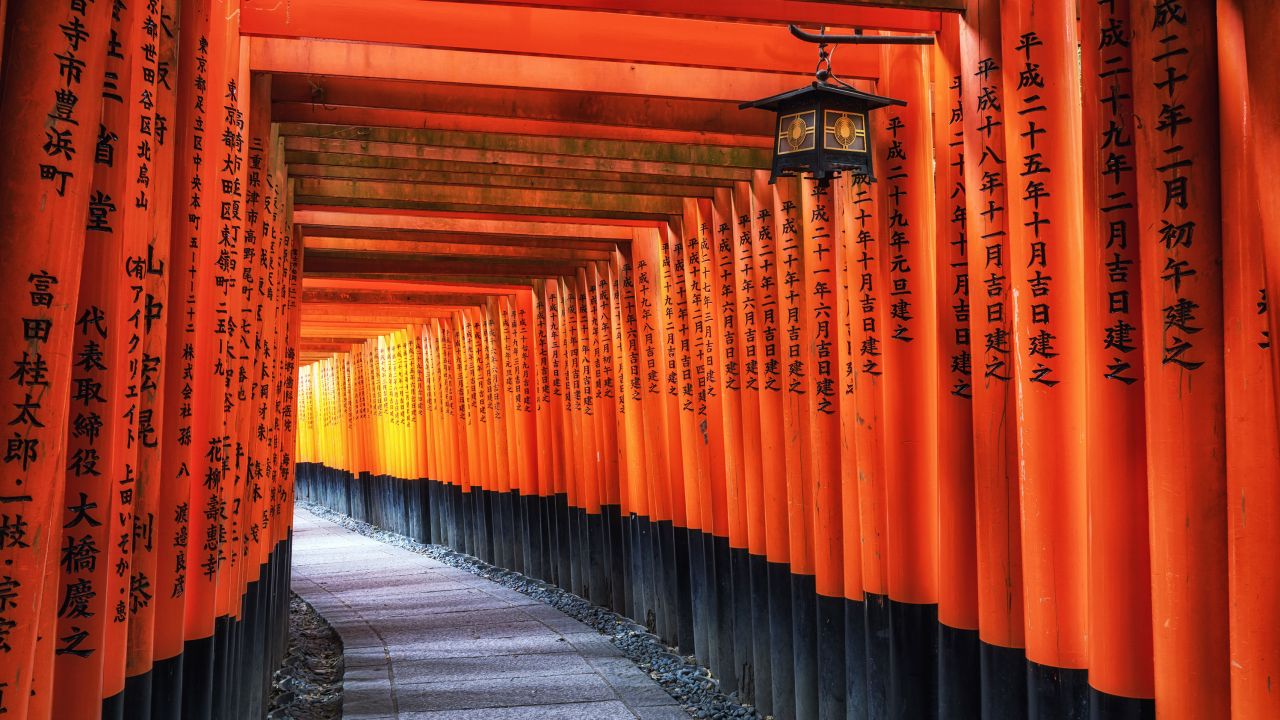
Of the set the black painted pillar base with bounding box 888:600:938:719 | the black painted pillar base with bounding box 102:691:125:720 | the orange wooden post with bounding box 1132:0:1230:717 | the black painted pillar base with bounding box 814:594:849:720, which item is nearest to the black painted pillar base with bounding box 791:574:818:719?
the black painted pillar base with bounding box 814:594:849:720

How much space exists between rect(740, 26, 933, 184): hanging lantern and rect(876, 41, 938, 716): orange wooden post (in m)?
0.45

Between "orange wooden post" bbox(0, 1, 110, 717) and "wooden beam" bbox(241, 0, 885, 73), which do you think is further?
"wooden beam" bbox(241, 0, 885, 73)

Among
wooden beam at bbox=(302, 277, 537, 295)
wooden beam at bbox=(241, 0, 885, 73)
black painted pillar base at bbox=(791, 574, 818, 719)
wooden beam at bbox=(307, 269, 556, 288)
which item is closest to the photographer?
wooden beam at bbox=(241, 0, 885, 73)

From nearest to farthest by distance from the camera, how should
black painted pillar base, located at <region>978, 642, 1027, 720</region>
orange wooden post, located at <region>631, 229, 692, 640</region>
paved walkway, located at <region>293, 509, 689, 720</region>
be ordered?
black painted pillar base, located at <region>978, 642, 1027, 720</region>
paved walkway, located at <region>293, 509, 689, 720</region>
orange wooden post, located at <region>631, 229, 692, 640</region>

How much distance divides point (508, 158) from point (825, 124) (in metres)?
4.18

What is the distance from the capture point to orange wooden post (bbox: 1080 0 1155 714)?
12.8ft

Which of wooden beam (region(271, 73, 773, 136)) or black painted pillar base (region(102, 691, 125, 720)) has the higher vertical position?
wooden beam (region(271, 73, 773, 136))

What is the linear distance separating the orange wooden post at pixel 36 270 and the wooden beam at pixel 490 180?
21.9ft

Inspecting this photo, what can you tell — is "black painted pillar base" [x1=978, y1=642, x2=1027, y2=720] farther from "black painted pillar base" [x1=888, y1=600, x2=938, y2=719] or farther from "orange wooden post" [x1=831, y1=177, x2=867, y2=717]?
"orange wooden post" [x1=831, y1=177, x2=867, y2=717]

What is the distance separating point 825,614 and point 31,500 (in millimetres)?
5267

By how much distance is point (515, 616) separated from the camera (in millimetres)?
12828

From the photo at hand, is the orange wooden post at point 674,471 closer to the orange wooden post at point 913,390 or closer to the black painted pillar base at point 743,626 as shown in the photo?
the black painted pillar base at point 743,626

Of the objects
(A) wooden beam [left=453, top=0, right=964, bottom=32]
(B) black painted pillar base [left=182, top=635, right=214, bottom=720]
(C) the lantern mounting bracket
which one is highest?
(A) wooden beam [left=453, top=0, right=964, bottom=32]

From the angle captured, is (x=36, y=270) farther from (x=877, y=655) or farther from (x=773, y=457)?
(x=773, y=457)
